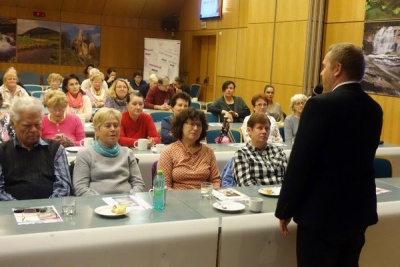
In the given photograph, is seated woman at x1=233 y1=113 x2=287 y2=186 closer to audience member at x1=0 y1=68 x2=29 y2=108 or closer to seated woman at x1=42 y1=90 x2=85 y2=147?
seated woman at x1=42 y1=90 x2=85 y2=147

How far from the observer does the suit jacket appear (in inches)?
80.8

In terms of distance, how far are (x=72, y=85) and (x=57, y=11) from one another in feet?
25.1

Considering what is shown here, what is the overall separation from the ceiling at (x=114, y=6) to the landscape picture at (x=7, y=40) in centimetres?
51

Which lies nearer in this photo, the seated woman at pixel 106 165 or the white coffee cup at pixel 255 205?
the white coffee cup at pixel 255 205

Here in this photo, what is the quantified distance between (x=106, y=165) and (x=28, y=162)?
1.69 feet

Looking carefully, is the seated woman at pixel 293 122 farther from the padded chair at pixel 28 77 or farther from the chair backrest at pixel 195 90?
the padded chair at pixel 28 77

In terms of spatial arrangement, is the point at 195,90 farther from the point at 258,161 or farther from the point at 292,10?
the point at 258,161

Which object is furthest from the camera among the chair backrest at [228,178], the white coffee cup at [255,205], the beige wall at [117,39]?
the beige wall at [117,39]

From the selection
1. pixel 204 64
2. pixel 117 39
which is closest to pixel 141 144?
pixel 204 64

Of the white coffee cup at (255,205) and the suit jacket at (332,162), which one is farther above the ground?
the suit jacket at (332,162)

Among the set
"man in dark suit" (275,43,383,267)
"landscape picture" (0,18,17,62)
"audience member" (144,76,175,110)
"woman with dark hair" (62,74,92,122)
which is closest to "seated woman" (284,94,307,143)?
"woman with dark hair" (62,74,92,122)

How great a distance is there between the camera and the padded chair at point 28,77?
1264 cm

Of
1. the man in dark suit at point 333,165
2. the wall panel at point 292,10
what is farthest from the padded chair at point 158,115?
the man in dark suit at point 333,165

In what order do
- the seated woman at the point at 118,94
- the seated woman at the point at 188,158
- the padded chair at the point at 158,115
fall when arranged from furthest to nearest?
the padded chair at the point at 158,115
the seated woman at the point at 118,94
the seated woman at the point at 188,158
